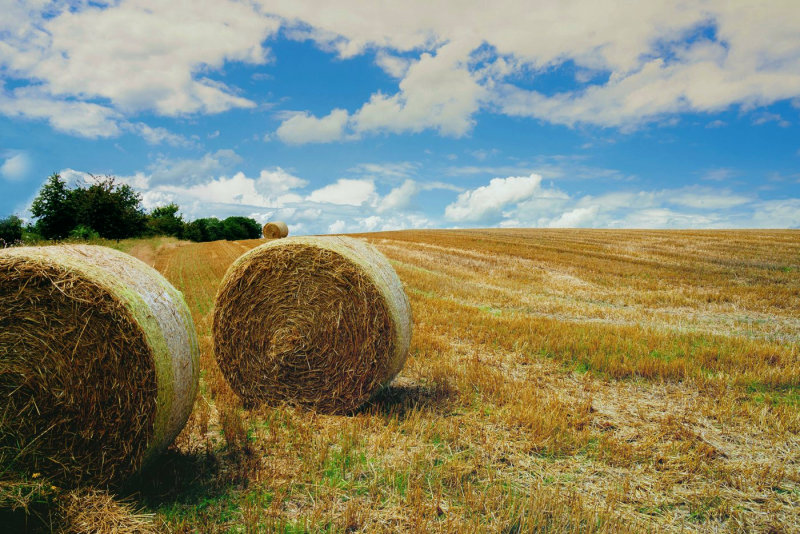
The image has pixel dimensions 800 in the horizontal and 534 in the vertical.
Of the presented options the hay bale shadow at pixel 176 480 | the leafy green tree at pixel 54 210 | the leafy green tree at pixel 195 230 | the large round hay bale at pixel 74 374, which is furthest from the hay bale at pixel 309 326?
the leafy green tree at pixel 195 230

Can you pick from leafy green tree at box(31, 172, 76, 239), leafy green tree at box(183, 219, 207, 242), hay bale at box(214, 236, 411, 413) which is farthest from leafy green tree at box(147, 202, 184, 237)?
hay bale at box(214, 236, 411, 413)

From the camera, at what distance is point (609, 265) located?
18891 millimetres

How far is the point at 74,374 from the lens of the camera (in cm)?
382

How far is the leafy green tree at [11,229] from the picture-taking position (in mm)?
28483

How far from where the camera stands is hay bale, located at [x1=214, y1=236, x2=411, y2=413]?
17.9 feet

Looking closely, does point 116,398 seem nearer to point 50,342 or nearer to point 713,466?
point 50,342

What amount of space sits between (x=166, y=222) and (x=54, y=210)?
76.7 feet

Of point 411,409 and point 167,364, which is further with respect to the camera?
point 411,409

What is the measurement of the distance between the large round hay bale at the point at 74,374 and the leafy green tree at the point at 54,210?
3857cm

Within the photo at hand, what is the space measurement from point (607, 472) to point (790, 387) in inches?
177

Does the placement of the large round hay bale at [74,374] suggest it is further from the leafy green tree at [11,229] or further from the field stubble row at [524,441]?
the leafy green tree at [11,229]

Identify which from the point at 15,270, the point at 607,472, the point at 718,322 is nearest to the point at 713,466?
the point at 607,472

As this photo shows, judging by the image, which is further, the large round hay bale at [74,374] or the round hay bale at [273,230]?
the round hay bale at [273,230]

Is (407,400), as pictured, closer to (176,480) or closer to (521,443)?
(521,443)
